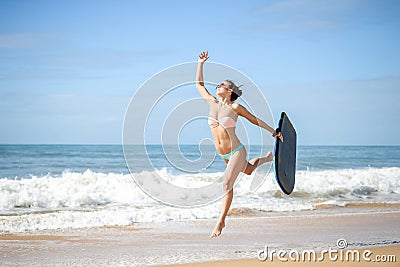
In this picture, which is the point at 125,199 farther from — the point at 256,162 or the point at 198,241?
the point at 256,162

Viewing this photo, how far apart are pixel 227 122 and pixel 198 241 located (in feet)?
11.5

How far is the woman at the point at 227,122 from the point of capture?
5.00 m

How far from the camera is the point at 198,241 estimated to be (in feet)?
26.6

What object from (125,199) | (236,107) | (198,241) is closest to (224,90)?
(236,107)

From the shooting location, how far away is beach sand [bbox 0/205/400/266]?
7.00 m

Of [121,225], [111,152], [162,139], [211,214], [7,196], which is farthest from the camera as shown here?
[111,152]

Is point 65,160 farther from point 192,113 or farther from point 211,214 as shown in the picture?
point 192,113

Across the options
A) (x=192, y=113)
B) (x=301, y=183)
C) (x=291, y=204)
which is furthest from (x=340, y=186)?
(x=192, y=113)

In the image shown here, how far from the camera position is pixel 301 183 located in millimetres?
16156

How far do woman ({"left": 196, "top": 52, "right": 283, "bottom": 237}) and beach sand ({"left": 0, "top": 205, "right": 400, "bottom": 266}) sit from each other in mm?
1812

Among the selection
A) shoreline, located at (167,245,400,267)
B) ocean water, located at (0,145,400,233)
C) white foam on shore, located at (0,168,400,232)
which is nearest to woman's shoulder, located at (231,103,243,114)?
ocean water, located at (0,145,400,233)

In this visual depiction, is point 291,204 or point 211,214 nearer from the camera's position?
point 211,214

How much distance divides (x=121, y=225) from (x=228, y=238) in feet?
7.25

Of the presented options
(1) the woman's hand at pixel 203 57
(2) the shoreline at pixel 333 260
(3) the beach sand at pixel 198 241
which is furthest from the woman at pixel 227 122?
(3) the beach sand at pixel 198 241
